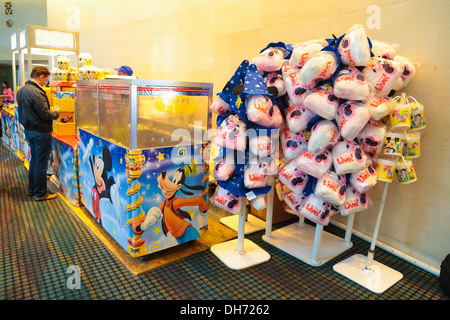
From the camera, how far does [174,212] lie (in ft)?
9.34

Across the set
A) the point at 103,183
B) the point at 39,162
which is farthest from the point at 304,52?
the point at 39,162

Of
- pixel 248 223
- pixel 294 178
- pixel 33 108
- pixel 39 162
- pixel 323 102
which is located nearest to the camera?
pixel 323 102

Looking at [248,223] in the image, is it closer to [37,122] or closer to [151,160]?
[151,160]

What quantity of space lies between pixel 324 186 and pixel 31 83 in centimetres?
365

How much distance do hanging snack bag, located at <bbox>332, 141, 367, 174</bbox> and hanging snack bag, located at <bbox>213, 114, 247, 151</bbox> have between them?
73 centimetres

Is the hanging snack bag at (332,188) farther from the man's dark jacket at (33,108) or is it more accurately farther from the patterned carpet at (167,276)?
the man's dark jacket at (33,108)

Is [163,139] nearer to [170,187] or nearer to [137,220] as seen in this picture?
[170,187]

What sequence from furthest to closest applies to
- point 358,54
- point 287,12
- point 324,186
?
point 287,12
point 324,186
point 358,54

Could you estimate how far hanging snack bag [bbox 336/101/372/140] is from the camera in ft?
7.25

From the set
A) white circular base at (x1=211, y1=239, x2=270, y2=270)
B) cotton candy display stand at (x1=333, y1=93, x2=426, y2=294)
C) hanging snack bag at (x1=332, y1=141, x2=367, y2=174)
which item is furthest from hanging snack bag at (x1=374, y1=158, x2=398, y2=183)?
white circular base at (x1=211, y1=239, x2=270, y2=270)

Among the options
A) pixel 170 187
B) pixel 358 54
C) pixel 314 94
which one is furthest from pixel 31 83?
pixel 358 54

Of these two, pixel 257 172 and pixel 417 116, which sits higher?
pixel 417 116

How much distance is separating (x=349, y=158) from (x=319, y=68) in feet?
2.28

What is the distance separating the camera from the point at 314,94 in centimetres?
229
